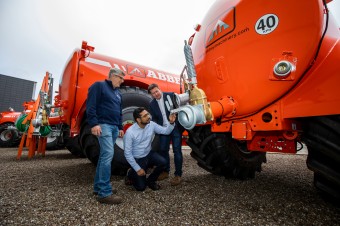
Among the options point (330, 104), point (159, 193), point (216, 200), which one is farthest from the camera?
point (159, 193)

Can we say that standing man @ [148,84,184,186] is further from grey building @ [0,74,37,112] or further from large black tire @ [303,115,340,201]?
grey building @ [0,74,37,112]

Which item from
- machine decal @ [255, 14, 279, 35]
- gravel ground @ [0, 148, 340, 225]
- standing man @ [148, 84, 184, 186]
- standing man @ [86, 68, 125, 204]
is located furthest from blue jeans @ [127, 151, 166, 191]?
machine decal @ [255, 14, 279, 35]

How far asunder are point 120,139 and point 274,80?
228cm

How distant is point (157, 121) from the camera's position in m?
3.09

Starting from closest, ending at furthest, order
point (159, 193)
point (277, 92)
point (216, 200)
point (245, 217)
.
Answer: point (277, 92) → point (245, 217) → point (216, 200) → point (159, 193)

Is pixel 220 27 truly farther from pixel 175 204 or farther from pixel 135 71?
pixel 135 71

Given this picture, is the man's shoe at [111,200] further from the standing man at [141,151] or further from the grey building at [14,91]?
the grey building at [14,91]

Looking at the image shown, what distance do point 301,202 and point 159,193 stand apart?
1.53 meters

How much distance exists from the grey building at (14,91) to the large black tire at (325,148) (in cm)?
2269

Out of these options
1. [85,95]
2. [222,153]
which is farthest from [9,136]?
[222,153]

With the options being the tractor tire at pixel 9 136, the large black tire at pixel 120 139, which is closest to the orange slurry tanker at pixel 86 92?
the large black tire at pixel 120 139

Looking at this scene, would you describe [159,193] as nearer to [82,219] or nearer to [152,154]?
[152,154]

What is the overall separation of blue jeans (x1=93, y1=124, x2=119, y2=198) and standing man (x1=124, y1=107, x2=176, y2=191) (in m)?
0.30

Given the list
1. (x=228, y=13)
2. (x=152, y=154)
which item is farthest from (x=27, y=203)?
(x=228, y=13)
